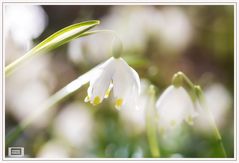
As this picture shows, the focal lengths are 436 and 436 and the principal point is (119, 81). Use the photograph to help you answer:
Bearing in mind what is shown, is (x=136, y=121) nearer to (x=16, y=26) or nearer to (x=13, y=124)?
(x=13, y=124)

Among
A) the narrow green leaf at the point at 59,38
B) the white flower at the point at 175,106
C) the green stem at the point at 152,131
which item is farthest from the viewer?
the green stem at the point at 152,131

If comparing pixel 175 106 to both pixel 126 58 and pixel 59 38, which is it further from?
pixel 59 38

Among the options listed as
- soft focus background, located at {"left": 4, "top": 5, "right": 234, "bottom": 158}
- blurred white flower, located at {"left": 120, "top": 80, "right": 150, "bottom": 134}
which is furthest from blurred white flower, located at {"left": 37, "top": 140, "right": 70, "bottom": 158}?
blurred white flower, located at {"left": 120, "top": 80, "right": 150, "bottom": 134}

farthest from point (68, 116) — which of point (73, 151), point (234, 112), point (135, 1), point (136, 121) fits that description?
point (234, 112)

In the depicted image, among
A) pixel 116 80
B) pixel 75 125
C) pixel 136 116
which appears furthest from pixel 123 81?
pixel 75 125

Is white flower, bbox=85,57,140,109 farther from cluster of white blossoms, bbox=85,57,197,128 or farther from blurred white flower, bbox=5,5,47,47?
blurred white flower, bbox=5,5,47,47

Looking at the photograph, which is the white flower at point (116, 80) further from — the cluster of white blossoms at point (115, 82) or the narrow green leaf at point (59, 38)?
the narrow green leaf at point (59, 38)

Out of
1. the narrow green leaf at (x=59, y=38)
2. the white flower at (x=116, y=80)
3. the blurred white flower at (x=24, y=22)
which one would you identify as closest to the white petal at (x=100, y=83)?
the white flower at (x=116, y=80)

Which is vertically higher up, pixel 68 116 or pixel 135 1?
pixel 135 1

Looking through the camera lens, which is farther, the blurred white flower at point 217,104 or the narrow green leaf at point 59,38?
the blurred white flower at point 217,104
